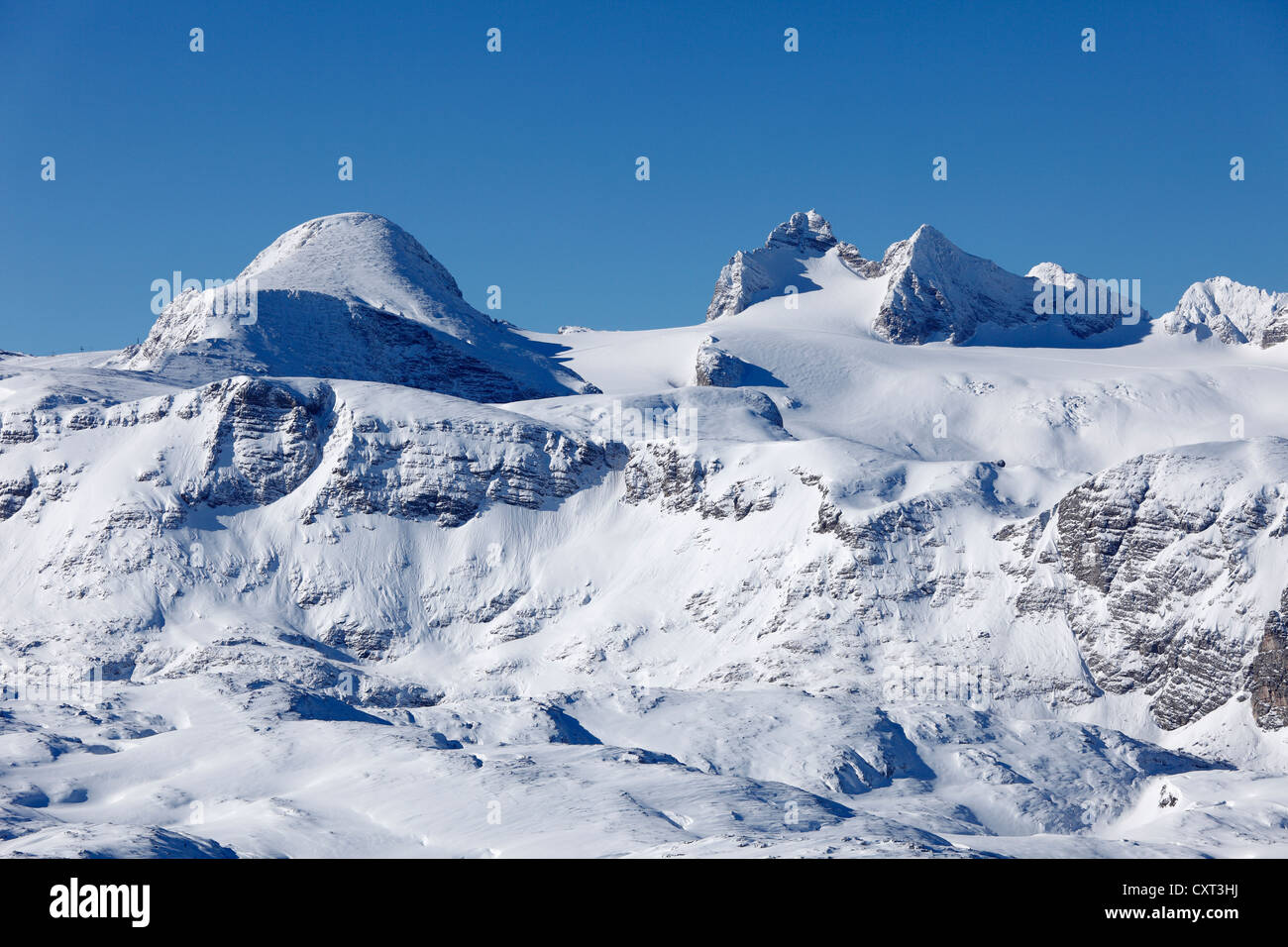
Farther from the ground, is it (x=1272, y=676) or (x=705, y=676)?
(x=1272, y=676)

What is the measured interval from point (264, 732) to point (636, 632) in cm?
5449
